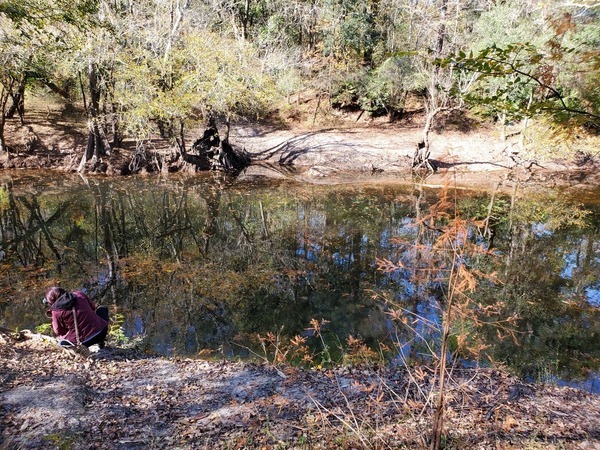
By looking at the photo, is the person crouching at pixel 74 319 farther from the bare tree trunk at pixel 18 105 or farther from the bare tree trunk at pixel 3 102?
the bare tree trunk at pixel 18 105

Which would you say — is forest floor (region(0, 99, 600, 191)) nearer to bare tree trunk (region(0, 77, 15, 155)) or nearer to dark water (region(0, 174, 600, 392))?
bare tree trunk (region(0, 77, 15, 155))

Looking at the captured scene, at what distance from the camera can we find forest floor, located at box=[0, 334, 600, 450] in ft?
14.3

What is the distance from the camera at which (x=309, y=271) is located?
1142cm

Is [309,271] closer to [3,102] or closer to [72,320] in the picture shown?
[72,320]

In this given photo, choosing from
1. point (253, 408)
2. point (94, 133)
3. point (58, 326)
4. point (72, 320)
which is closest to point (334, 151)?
point (94, 133)

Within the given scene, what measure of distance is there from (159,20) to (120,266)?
1419 centimetres

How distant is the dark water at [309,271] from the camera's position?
25.3ft

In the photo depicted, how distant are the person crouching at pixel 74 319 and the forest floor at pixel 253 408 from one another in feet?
0.86

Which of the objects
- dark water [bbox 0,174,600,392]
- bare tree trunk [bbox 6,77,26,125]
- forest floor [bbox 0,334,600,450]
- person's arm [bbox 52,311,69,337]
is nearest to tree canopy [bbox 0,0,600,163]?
bare tree trunk [bbox 6,77,26,125]

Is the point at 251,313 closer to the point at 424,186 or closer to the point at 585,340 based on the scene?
the point at 585,340

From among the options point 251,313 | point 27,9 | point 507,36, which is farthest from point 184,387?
point 507,36

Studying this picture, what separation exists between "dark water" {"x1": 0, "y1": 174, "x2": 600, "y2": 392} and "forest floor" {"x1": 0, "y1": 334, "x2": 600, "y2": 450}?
34.9 inches

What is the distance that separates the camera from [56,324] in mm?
6277

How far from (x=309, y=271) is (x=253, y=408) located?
21.1 feet
